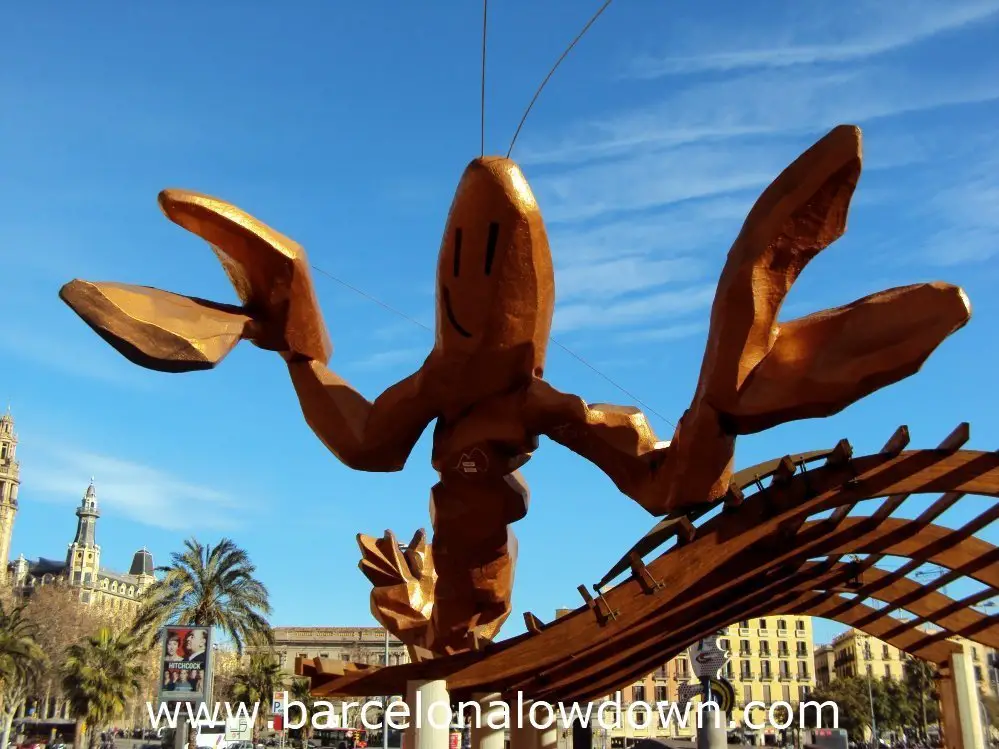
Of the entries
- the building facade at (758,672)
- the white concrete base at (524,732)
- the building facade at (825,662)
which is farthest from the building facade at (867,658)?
the white concrete base at (524,732)

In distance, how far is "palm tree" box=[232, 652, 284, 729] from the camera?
121ft

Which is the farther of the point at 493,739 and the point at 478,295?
the point at 493,739

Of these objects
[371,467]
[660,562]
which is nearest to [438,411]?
[371,467]

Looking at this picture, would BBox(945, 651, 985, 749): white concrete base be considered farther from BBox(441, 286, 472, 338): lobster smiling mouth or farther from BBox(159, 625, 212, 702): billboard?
BBox(159, 625, 212, 702): billboard

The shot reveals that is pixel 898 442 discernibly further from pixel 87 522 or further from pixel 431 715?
pixel 87 522

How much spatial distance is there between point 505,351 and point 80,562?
449ft

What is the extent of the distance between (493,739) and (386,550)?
3764 mm

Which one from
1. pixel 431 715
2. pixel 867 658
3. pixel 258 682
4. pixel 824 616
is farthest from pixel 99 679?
pixel 867 658

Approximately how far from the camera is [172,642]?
18.0m

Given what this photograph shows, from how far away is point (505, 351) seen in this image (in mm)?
8016

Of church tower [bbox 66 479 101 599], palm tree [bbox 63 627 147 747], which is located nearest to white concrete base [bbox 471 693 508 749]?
palm tree [bbox 63 627 147 747]

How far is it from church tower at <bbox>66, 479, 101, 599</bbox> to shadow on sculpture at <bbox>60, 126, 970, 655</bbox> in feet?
420

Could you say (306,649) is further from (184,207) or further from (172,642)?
(184,207)

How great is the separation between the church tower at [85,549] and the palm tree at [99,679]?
98725mm
